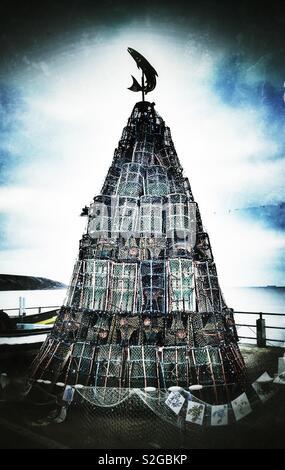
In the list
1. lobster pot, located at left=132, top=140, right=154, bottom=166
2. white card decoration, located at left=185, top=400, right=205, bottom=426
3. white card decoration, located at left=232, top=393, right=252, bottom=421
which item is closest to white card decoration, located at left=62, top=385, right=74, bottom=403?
white card decoration, located at left=185, top=400, right=205, bottom=426

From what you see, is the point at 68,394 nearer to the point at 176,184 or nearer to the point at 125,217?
the point at 125,217

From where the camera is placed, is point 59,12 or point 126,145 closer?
point 59,12

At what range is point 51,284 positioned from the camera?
7.52m

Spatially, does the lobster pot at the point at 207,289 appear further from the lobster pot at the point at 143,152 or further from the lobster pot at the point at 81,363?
the lobster pot at the point at 143,152

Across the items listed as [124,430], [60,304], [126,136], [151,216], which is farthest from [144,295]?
[60,304]

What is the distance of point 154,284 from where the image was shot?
615 centimetres

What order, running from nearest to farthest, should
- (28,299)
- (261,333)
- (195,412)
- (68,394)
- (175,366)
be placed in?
1. (195,412)
2. (68,394)
3. (175,366)
4. (261,333)
5. (28,299)

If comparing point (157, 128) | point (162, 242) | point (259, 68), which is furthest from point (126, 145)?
point (259, 68)

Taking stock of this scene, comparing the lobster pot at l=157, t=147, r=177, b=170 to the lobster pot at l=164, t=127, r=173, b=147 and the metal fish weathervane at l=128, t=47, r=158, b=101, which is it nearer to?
the lobster pot at l=164, t=127, r=173, b=147

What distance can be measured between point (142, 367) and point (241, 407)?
1.78 metres

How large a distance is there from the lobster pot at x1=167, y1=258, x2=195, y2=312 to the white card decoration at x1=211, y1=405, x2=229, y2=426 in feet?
5.66

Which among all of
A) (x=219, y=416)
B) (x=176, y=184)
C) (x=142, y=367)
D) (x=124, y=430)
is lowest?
(x=124, y=430)
